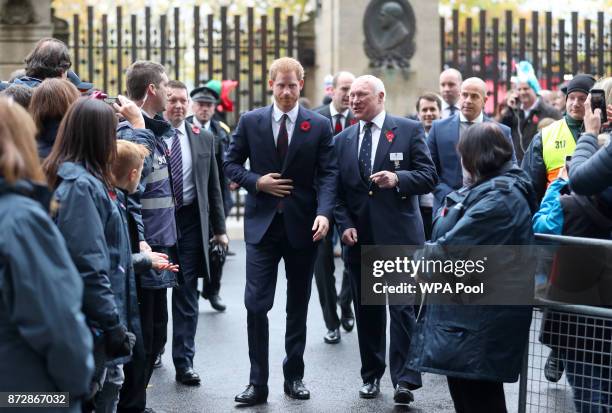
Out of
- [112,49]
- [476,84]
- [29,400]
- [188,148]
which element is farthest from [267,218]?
[112,49]

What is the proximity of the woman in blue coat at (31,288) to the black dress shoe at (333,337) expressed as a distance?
5.87 meters

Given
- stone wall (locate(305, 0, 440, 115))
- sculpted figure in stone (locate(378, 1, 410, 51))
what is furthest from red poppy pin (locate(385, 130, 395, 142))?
sculpted figure in stone (locate(378, 1, 410, 51))

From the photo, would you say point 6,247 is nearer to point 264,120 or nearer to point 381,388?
point 264,120

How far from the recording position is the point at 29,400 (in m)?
3.68

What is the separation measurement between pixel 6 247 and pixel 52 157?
1550 millimetres

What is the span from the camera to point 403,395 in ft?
24.0

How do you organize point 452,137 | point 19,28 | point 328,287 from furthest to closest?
point 19,28 < point 328,287 < point 452,137

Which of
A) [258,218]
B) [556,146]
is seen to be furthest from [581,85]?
[258,218]

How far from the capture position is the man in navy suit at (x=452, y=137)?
29.0 feet

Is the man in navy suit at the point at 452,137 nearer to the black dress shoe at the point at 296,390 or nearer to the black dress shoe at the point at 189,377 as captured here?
the black dress shoe at the point at 296,390

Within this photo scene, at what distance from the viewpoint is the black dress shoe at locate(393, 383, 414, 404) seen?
732 centimetres

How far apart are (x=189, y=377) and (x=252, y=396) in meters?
0.81

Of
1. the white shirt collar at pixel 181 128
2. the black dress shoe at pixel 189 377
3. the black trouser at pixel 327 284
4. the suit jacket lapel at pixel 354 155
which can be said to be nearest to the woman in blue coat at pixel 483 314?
the suit jacket lapel at pixel 354 155

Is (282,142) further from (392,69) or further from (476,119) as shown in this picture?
(392,69)
